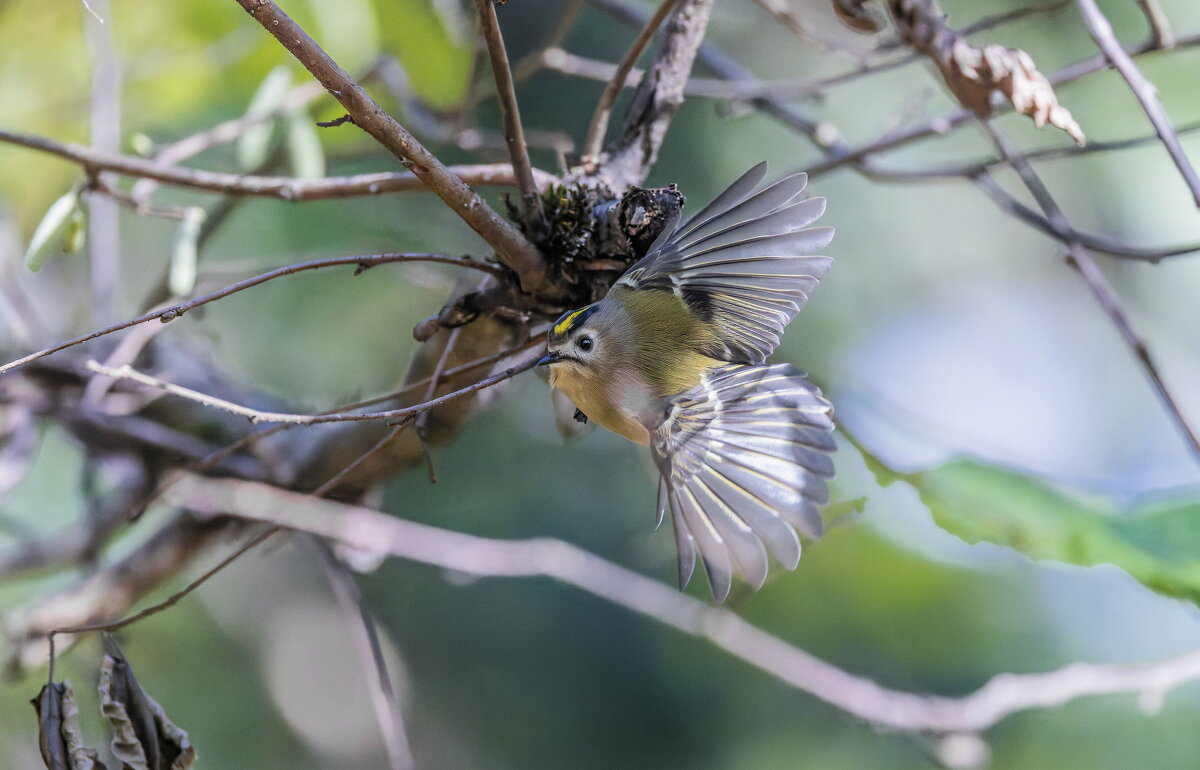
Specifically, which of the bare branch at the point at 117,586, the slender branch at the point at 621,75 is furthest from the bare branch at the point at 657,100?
the bare branch at the point at 117,586

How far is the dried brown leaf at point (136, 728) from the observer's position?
18.6 inches

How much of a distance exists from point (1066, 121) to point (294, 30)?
33 cm

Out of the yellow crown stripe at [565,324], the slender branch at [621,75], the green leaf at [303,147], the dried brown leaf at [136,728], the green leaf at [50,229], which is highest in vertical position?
the green leaf at [303,147]

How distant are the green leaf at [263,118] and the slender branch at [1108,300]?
26.3 inches

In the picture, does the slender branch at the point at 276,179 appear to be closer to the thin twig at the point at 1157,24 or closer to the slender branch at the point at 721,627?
the slender branch at the point at 721,627

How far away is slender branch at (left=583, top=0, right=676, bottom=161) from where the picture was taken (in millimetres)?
571

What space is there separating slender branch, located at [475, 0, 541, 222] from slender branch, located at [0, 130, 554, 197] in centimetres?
6

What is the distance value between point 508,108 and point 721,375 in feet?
0.55

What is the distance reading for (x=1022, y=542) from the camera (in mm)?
594

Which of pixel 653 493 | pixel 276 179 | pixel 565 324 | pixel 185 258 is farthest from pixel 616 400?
pixel 653 493

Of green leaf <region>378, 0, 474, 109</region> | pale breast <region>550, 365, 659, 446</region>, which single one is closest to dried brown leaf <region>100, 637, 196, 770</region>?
pale breast <region>550, 365, 659, 446</region>

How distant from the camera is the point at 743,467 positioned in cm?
45

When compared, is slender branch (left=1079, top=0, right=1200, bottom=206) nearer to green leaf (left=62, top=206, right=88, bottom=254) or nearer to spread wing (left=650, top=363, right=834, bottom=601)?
spread wing (left=650, top=363, right=834, bottom=601)

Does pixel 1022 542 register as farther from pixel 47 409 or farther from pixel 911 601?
pixel 911 601
